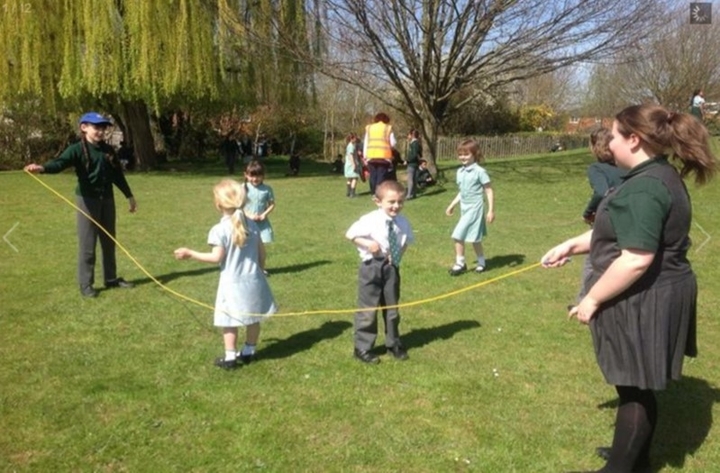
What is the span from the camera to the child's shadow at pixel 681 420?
155 inches

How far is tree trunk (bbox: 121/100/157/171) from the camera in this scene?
79.6 ft

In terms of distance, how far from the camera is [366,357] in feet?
17.6

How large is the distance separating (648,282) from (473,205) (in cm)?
522

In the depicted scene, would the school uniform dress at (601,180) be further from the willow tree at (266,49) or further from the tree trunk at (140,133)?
the tree trunk at (140,133)

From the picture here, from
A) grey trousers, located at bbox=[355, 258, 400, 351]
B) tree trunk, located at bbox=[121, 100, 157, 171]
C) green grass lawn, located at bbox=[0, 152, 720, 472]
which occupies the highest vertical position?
tree trunk, located at bbox=[121, 100, 157, 171]

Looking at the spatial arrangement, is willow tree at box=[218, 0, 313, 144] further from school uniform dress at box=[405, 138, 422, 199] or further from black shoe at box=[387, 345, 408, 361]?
black shoe at box=[387, 345, 408, 361]

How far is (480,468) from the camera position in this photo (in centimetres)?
383

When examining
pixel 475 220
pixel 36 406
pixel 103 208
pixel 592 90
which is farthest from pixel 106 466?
pixel 592 90

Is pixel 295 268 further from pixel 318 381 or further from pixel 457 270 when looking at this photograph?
pixel 318 381

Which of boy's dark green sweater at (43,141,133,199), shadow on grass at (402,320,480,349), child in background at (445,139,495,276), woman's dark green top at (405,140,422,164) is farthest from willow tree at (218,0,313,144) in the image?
shadow on grass at (402,320,480,349)

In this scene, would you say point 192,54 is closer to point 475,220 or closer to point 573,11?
point 573,11

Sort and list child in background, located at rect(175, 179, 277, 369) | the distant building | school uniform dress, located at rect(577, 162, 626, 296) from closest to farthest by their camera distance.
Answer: child in background, located at rect(175, 179, 277, 369) < school uniform dress, located at rect(577, 162, 626, 296) < the distant building

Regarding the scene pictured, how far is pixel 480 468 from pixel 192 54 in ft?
61.7

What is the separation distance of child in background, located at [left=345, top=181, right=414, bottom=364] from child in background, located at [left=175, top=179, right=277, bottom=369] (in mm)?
782
